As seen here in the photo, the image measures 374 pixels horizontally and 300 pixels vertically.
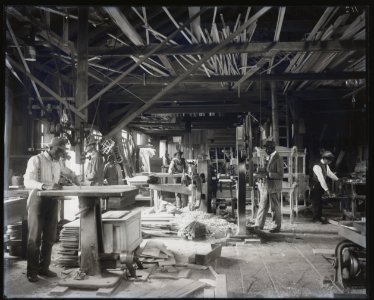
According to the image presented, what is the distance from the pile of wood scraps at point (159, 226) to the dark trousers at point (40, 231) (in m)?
2.79

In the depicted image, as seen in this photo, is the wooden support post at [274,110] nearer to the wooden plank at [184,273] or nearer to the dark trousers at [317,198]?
the dark trousers at [317,198]

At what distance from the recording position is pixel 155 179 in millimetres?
9273

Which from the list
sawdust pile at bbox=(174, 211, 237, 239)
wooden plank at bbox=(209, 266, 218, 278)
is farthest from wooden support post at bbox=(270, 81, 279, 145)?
wooden plank at bbox=(209, 266, 218, 278)

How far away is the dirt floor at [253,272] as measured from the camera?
4.66 m

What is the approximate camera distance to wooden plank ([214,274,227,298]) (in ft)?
15.0

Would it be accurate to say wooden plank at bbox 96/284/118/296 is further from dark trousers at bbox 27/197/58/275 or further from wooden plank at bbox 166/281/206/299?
dark trousers at bbox 27/197/58/275

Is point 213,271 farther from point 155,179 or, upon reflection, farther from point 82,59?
point 155,179

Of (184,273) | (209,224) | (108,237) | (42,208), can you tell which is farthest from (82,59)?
(209,224)

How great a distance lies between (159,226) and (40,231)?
341 centimetres

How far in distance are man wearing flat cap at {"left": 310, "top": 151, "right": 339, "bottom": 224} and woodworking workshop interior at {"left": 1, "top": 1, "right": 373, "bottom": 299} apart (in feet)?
0.13

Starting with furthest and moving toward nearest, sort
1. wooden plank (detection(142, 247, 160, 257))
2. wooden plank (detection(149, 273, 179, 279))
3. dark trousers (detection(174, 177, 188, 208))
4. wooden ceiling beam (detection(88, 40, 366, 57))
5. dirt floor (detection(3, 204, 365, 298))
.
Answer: dark trousers (detection(174, 177, 188, 208))
wooden ceiling beam (detection(88, 40, 366, 57))
wooden plank (detection(142, 247, 160, 257))
wooden plank (detection(149, 273, 179, 279))
dirt floor (detection(3, 204, 365, 298))

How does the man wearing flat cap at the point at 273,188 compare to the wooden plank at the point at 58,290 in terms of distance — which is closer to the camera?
the wooden plank at the point at 58,290

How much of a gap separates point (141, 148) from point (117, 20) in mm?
14508

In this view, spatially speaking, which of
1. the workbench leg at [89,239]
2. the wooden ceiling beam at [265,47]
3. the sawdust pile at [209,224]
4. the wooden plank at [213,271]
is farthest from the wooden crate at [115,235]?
the wooden ceiling beam at [265,47]
